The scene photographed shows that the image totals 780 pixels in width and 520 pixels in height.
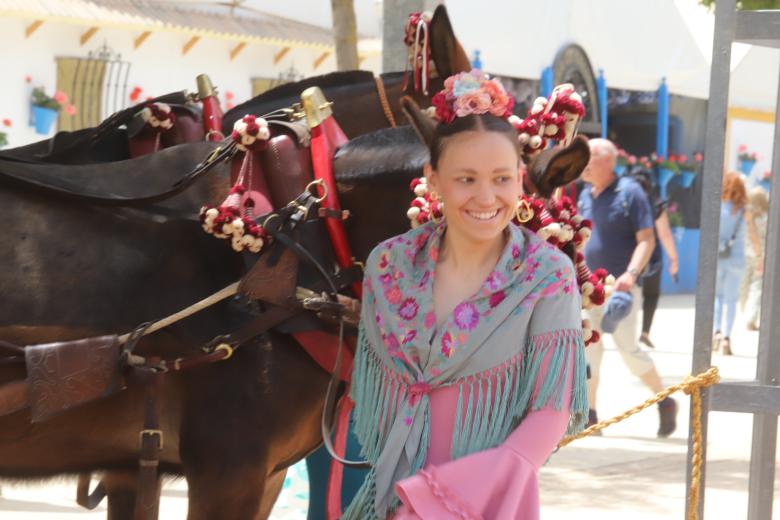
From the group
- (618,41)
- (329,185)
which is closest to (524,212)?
(329,185)

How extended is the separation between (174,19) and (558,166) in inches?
437

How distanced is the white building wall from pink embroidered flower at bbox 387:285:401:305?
979 centimetres

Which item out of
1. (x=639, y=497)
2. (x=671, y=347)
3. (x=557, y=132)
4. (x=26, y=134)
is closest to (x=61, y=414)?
(x=557, y=132)

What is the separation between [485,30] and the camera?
13.4 m

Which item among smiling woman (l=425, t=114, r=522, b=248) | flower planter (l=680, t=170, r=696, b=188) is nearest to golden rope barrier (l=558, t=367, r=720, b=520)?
smiling woman (l=425, t=114, r=522, b=248)

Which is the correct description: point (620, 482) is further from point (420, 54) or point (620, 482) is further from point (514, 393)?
point (514, 393)

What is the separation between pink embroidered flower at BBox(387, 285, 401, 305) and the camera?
2.59 metres

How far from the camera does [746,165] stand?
2042 centimetres

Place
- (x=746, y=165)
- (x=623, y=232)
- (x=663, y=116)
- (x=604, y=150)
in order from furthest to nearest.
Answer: (x=746, y=165)
(x=663, y=116)
(x=623, y=232)
(x=604, y=150)

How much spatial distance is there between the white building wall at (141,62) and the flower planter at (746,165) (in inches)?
304

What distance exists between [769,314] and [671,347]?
9405 millimetres

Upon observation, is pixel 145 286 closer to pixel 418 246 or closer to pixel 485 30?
pixel 418 246

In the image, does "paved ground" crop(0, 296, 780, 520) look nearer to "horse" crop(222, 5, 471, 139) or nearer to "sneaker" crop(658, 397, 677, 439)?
"sneaker" crop(658, 397, 677, 439)

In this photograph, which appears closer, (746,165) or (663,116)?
(663,116)
